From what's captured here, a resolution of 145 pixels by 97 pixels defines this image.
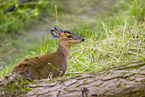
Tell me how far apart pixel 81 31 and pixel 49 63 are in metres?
3.78

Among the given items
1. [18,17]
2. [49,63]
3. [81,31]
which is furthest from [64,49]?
[18,17]

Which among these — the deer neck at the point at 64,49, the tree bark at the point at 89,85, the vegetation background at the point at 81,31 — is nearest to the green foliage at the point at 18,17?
the vegetation background at the point at 81,31

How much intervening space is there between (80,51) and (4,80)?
255 cm

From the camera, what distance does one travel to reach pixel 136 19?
5691mm

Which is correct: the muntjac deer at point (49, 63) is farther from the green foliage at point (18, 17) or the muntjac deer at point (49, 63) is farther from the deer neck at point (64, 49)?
the green foliage at point (18, 17)

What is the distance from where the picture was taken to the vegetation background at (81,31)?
415 centimetres

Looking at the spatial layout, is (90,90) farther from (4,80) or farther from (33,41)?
(33,41)

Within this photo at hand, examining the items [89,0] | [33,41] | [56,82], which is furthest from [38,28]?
[56,82]

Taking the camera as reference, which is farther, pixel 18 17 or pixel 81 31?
pixel 18 17

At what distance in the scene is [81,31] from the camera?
657 cm

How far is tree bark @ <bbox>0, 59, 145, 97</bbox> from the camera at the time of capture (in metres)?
2.53

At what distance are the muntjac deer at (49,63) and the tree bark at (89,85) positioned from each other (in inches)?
9.3

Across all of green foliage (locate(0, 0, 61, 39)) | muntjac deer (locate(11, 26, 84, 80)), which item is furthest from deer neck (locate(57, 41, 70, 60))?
green foliage (locate(0, 0, 61, 39))

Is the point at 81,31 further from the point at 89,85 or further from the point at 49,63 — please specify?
the point at 89,85
